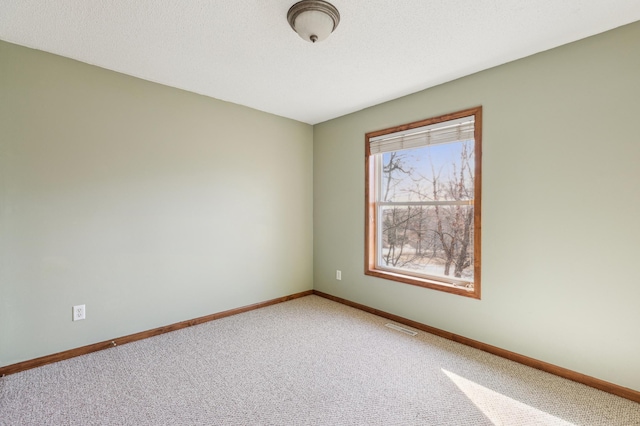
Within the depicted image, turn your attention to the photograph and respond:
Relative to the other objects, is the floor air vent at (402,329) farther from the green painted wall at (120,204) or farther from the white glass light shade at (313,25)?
the white glass light shade at (313,25)

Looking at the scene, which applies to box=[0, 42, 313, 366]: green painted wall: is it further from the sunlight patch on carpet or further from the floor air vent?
the sunlight patch on carpet

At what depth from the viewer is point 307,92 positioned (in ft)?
9.78

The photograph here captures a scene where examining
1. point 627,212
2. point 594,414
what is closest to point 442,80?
point 627,212

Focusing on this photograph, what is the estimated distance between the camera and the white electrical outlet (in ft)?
7.75

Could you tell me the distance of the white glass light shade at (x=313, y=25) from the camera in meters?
1.72

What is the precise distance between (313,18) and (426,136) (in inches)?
65.3

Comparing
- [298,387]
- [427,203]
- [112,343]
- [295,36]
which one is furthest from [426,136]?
[112,343]

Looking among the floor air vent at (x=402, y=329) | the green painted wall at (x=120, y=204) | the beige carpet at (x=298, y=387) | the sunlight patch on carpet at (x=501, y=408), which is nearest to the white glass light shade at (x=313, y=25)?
the green painted wall at (x=120, y=204)

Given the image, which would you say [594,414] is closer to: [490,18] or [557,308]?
[557,308]

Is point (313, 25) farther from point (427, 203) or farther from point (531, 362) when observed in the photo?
point (531, 362)

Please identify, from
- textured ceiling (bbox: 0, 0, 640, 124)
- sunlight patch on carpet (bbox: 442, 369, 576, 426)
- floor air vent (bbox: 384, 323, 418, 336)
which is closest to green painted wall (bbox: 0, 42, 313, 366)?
textured ceiling (bbox: 0, 0, 640, 124)

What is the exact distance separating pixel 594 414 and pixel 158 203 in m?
3.55

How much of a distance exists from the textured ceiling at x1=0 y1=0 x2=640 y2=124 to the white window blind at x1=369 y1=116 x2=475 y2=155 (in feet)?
1.33

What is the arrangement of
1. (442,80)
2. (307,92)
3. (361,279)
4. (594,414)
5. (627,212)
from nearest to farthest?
(594,414) → (627,212) → (442,80) → (307,92) → (361,279)
